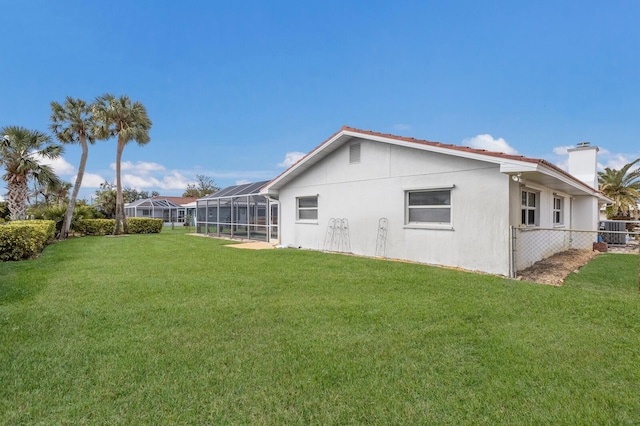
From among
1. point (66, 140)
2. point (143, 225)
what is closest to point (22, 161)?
point (66, 140)

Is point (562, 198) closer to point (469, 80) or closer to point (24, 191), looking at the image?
point (469, 80)

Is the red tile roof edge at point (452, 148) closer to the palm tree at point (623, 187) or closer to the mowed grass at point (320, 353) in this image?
the mowed grass at point (320, 353)

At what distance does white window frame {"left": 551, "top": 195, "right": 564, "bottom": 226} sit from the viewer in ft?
40.3

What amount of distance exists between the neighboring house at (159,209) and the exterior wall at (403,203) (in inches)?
1075

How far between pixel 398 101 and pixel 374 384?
15.9m

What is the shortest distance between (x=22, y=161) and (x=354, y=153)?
1740cm

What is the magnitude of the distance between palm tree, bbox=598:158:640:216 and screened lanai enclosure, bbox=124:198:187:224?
40146mm

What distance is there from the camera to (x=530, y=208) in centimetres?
1013

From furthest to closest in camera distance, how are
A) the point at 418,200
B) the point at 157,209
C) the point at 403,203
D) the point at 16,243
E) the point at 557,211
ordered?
the point at 157,209 < the point at 557,211 < the point at 16,243 < the point at 403,203 < the point at 418,200

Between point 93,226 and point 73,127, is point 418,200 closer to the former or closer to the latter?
point 73,127

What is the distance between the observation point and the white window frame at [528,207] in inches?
374

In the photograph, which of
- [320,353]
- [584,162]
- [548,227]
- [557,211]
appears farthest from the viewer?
[584,162]

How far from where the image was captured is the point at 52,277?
7.89m

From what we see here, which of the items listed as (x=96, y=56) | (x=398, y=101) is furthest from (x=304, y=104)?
(x=96, y=56)
